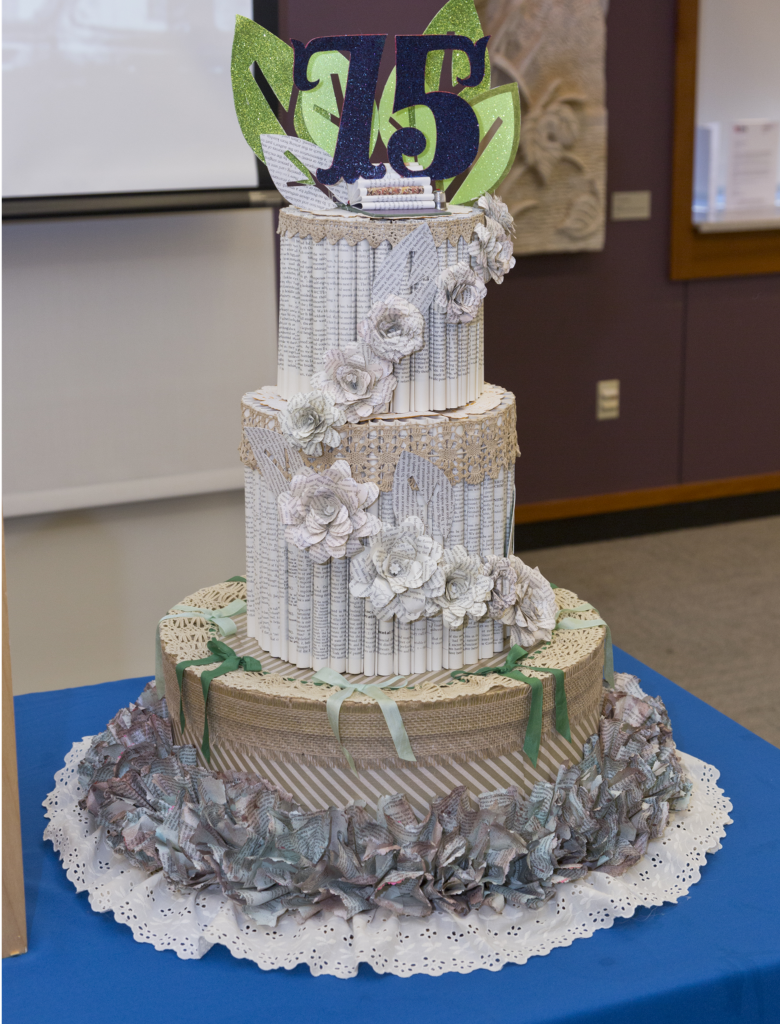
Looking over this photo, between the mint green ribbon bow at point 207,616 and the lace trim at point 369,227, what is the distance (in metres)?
0.53

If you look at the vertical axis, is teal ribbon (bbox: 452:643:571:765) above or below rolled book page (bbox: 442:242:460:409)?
below

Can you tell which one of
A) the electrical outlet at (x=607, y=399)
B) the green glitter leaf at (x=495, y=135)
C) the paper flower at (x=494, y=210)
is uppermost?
the green glitter leaf at (x=495, y=135)

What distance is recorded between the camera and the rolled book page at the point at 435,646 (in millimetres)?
1395

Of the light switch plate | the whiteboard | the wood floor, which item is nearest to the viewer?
the whiteboard

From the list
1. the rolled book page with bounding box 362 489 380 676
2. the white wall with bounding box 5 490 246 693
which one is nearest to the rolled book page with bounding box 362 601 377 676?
the rolled book page with bounding box 362 489 380 676

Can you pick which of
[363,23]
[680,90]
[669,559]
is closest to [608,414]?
[669,559]

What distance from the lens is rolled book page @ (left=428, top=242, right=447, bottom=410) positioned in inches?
53.6

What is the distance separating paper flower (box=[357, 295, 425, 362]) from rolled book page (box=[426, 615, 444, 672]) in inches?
12.6

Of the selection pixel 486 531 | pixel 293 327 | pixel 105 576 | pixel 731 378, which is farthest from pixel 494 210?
pixel 731 378

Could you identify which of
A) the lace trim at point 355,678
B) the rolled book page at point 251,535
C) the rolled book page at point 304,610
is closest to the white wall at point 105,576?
the lace trim at point 355,678

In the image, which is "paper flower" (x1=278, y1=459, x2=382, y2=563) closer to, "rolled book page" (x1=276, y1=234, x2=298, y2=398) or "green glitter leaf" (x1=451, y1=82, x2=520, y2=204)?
"rolled book page" (x1=276, y1=234, x2=298, y2=398)

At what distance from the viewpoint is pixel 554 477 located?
383 centimetres

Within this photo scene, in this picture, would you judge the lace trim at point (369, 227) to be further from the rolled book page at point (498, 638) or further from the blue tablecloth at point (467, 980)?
the blue tablecloth at point (467, 980)

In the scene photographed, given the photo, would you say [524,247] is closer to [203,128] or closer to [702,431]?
[702,431]
